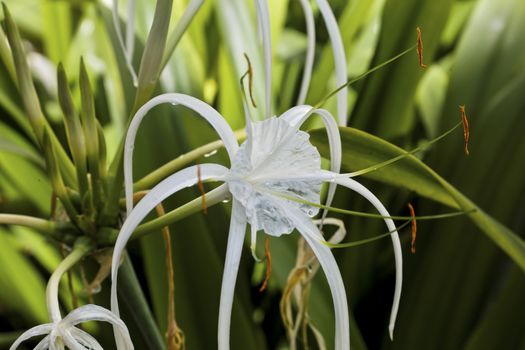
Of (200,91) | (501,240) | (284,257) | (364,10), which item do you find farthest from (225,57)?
(501,240)

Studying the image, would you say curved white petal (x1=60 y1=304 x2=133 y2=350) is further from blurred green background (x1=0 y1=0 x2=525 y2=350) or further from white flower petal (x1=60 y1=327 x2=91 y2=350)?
blurred green background (x1=0 y1=0 x2=525 y2=350)

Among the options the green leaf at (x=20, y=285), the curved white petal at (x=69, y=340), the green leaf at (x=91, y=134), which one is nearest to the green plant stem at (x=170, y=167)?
the green leaf at (x=91, y=134)

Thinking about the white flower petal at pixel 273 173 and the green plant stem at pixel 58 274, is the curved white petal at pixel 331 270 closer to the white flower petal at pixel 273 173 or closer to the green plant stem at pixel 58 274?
the white flower petal at pixel 273 173

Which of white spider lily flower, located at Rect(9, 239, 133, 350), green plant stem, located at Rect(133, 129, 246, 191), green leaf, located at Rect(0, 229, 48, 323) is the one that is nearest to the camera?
white spider lily flower, located at Rect(9, 239, 133, 350)

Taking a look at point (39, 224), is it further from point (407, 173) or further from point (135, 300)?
point (407, 173)

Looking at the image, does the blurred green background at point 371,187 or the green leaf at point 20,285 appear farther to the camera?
the green leaf at point 20,285

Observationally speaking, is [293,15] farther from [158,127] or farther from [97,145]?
[97,145]

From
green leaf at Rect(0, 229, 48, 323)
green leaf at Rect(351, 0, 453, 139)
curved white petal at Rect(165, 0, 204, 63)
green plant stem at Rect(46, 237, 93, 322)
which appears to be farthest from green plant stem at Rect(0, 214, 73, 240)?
green leaf at Rect(0, 229, 48, 323)
